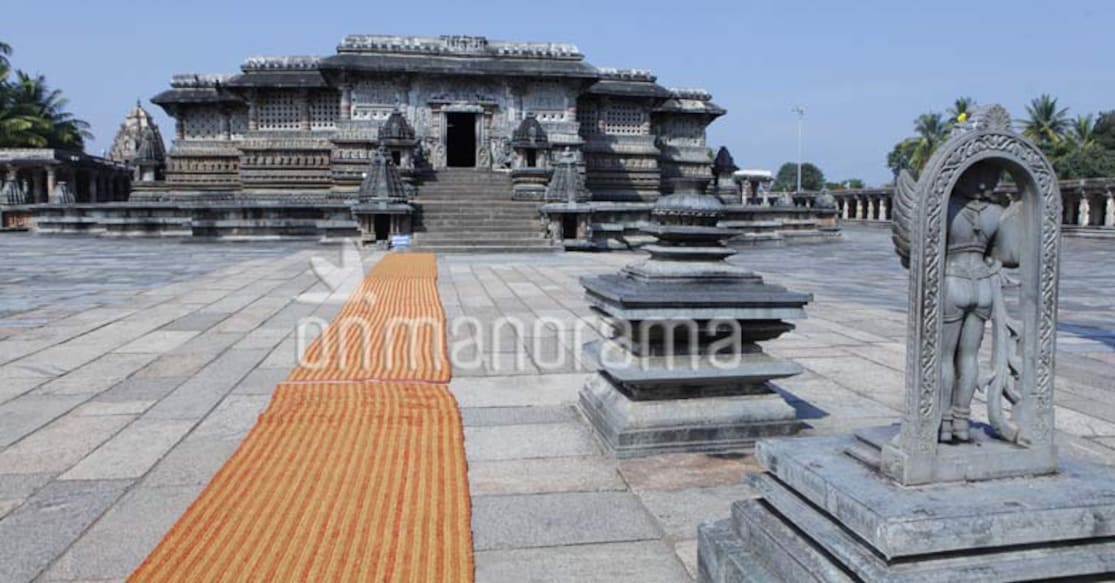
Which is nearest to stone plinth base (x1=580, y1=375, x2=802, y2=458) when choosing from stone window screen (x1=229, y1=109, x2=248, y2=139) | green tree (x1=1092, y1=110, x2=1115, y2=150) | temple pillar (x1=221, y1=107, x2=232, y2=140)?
stone window screen (x1=229, y1=109, x2=248, y2=139)

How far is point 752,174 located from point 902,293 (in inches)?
1287

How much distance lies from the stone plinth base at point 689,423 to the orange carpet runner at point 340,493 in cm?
89

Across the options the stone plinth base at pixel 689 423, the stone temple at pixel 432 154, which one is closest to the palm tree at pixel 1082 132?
the stone temple at pixel 432 154

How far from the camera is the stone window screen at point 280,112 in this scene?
32.1 metres

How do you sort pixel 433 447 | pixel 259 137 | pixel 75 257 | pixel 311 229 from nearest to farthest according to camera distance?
1. pixel 433 447
2. pixel 75 257
3. pixel 311 229
4. pixel 259 137

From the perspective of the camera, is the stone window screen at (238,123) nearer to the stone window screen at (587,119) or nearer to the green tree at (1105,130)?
the stone window screen at (587,119)

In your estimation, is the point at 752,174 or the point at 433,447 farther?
the point at 752,174

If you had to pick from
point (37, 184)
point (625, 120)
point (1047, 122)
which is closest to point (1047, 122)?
point (1047, 122)

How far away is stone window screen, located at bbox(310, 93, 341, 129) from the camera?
32219 mm

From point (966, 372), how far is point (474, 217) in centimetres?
2137

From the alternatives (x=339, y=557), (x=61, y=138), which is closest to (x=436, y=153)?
(x=339, y=557)

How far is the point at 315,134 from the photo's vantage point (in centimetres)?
3209

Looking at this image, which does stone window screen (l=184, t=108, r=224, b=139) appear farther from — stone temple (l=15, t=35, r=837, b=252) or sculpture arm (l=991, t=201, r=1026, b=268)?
sculpture arm (l=991, t=201, r=1026, b=268)

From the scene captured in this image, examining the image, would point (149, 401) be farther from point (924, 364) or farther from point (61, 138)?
point (61, 138)
